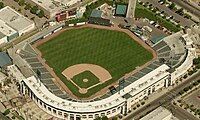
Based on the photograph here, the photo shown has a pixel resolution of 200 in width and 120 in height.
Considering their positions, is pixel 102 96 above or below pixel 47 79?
below

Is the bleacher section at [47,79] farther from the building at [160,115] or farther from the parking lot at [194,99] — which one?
the parking lot at [194,99]

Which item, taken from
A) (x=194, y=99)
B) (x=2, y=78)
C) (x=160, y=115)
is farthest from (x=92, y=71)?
(x=194, y=99)

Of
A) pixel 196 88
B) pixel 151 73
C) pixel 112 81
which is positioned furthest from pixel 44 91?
pixel 196 88

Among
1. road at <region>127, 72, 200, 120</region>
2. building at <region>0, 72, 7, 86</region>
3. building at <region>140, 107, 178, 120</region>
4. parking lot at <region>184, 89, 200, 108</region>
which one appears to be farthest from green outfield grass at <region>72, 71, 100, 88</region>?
parking lot at <region>184, 89, 200, 108</region>

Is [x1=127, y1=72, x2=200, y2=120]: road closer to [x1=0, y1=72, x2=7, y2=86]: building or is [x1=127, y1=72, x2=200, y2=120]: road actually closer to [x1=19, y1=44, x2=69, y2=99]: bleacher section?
[x1=19, y1=44, x2=69, y2=99]: bleacher section

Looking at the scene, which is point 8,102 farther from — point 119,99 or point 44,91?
point 119,99

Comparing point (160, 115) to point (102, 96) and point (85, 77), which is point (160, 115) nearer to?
point (102, 96)
